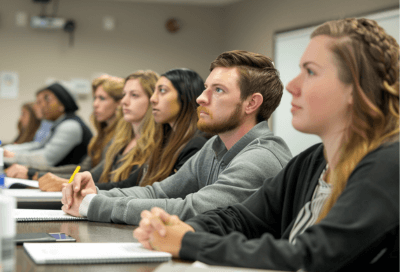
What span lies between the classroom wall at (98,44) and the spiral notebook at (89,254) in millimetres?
5433

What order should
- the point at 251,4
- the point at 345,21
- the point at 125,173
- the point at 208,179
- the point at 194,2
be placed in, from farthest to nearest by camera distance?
1. the point at 194,2
2. the point at 251,4
3. the point at 125,173
4. the point at 208,179
5. the point at 345,21

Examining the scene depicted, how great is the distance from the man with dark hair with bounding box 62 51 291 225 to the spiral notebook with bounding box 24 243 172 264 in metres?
0.34

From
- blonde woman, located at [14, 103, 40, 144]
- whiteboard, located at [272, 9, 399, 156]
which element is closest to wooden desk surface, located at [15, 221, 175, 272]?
whiteboard, located at [272, 9, 399, 156]

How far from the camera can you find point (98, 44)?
20.3 ft

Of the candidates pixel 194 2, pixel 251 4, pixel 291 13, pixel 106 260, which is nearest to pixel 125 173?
pixel 106 260

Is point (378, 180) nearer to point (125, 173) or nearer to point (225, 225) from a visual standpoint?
point (225, 225)

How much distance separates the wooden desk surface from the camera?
0.82 m

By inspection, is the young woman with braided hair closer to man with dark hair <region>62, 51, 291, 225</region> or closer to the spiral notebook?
the spiral notebook

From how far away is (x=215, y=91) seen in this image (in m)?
1.56

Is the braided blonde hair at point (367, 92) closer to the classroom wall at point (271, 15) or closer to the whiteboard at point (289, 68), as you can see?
the classroom wall at point (271, 15)

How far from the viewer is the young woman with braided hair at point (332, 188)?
2.49ft

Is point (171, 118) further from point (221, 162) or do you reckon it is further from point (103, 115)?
point (103, 115)

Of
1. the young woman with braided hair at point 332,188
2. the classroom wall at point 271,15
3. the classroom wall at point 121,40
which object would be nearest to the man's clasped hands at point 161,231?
the young woman with braided hair at point 332,188

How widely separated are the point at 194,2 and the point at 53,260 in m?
5.91
